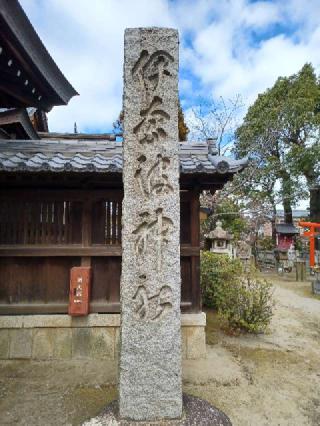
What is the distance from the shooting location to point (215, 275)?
810cm

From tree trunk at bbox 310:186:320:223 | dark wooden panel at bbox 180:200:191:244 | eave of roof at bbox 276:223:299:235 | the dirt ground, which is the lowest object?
the dirt ground

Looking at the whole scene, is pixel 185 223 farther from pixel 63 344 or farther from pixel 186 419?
pixel 186 419

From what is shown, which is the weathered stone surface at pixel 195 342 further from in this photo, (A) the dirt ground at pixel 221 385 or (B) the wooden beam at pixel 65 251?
(B) the wooden beam at pixel 65 251

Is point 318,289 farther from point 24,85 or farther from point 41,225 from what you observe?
point 24,85

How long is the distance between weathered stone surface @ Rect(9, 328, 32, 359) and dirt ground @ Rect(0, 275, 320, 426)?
6.8 inches

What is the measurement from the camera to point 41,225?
5.41m

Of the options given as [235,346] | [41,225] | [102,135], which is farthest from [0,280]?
[102,135]

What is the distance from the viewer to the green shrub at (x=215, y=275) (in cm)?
Result: 779

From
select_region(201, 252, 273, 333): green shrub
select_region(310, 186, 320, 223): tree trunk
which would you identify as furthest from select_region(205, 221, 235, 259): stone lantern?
select_region(310, 186, 320, 223): tree trunk

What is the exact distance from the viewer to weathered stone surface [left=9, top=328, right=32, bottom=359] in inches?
204

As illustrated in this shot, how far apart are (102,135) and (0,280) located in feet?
26.4

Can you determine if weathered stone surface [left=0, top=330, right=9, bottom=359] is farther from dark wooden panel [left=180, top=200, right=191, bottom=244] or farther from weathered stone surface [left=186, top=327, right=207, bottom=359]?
dark wooden panel [left=180, top=200, right=191, bottom=244]

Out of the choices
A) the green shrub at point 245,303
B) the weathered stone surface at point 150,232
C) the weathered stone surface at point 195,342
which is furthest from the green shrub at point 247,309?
the weathered stone surface at point 150,232

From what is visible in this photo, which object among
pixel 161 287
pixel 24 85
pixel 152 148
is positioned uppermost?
pixel 24 85
